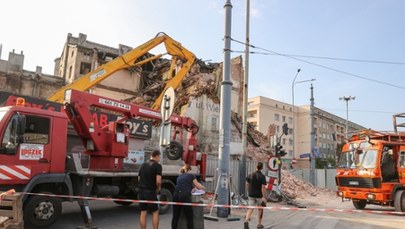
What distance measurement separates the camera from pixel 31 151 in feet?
26.7

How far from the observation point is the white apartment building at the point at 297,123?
7475 cm

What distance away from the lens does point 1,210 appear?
634cm

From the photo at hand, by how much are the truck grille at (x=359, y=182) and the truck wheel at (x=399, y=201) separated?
858 mm

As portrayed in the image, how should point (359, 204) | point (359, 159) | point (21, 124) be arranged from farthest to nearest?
point (359, 204) → point (359, 159) → point (21, 124)

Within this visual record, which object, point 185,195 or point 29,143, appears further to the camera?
point 29,143

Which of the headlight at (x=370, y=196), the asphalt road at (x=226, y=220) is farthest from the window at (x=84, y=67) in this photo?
the headlight at (x=370, y=196)

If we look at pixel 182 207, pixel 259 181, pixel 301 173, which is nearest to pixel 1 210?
pixel 182 207

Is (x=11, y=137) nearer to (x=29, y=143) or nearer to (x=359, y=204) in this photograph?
(x=29, y=143)

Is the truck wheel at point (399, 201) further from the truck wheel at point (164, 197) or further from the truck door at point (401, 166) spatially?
the truck wheel at point (164, 197)

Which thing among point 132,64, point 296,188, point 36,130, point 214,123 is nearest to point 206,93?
point 214,123

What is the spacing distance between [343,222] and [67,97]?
9190mm

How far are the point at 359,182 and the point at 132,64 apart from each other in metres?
11.0

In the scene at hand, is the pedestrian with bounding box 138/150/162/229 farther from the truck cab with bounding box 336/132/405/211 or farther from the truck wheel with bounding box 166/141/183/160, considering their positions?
the truck cab with bounding box 336/132/405/211

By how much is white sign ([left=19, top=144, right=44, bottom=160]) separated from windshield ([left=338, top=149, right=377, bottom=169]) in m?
12.6
